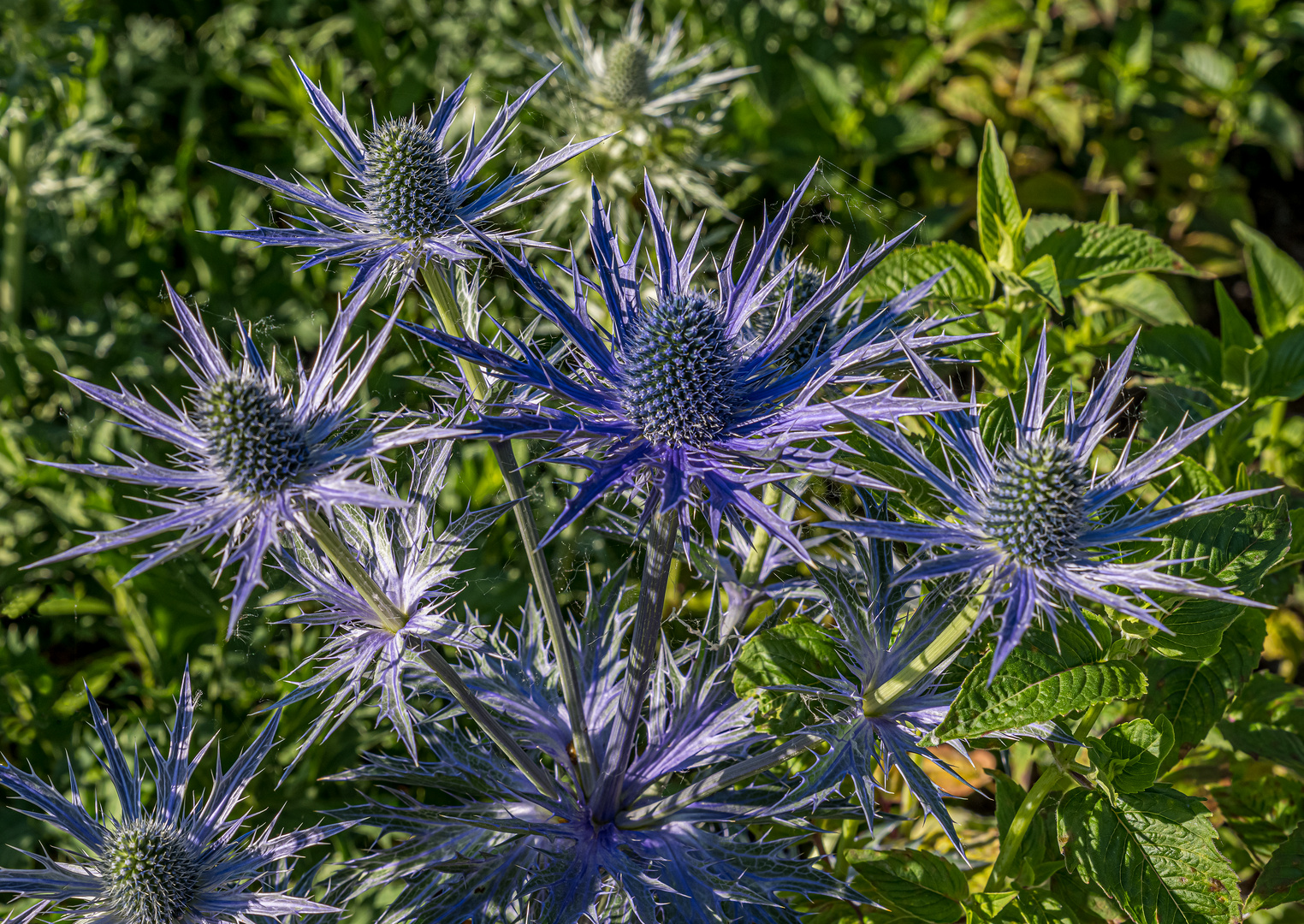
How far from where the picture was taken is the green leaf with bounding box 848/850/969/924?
4.48 feet

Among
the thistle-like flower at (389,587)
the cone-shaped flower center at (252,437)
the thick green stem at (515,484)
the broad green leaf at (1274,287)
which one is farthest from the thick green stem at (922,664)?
the broad green leaf at (1274,287)

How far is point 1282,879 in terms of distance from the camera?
1385 mm

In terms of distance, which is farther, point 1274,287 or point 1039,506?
point 1274,287

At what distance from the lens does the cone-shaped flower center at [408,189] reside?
3.93 feet

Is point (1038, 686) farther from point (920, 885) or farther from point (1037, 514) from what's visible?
point (920, 885)

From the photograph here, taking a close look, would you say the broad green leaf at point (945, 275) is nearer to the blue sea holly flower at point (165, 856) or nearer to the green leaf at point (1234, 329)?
the green leaf at point (1234, 329)

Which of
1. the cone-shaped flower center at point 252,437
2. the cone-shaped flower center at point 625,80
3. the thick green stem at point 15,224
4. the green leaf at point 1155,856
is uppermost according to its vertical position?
the cone-shaped flower center at point 625,80

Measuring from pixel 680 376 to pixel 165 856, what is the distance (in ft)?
2.96

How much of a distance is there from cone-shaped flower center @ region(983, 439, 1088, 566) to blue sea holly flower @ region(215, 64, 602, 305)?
2.05ft

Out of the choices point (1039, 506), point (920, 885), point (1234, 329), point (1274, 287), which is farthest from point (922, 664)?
point (1274, 287)

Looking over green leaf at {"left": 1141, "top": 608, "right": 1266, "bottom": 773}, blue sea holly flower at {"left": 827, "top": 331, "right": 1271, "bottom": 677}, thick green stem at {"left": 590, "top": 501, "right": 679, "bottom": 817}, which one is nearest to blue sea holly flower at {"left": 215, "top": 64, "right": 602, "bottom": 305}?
thick green stem at {"left": 590, "top": 501, "right": 679, "bottom": 817}

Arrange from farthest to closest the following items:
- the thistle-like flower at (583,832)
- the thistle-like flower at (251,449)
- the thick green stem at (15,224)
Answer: the thick green stem at (15,224) → the thistle-like flower at (583,832) → the thistle-like flower at (251,449)

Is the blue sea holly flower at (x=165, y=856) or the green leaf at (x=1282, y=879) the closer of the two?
the blue sea holly flower at (x=165, y=856)

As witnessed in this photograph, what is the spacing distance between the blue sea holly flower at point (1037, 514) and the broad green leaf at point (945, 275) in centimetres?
55
